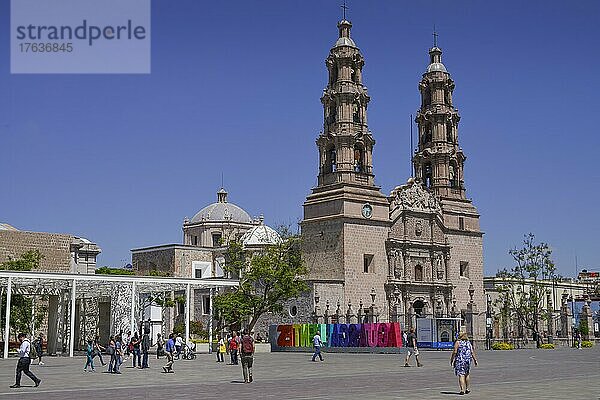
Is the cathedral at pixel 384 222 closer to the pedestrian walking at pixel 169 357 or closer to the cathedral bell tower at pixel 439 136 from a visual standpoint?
the cathedral bell tower at pixel 439 136

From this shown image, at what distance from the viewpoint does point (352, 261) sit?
64.8 metres

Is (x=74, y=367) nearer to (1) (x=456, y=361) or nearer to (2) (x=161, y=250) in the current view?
(1) (x=456, y=361)

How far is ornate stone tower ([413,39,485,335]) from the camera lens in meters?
73.6

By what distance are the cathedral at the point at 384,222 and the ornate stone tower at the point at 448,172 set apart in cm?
9

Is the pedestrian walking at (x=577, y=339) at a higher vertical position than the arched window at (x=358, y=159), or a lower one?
lower

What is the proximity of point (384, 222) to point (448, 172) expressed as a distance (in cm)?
987

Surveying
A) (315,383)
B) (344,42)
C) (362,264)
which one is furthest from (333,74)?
(315,383)

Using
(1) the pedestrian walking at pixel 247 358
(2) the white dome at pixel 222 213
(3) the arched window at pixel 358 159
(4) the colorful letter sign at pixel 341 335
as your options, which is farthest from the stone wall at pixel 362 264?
(1) the pedestrian walking at pixel 247 358

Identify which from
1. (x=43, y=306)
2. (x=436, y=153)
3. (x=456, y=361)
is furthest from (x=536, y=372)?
(x=436, y=153)

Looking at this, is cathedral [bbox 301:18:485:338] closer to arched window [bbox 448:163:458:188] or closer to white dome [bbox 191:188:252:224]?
arched window [bbox 448:163:458:188]

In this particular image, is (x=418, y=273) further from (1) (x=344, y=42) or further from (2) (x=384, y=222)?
(1) (x=344, y=42)

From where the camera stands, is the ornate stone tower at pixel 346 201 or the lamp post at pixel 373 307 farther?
the ornate stone tower at pixel 346 201

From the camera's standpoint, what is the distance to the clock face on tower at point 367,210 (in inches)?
2606

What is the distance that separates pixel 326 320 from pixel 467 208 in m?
21.9
